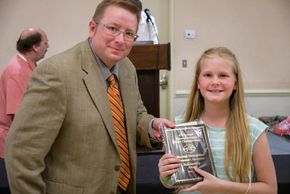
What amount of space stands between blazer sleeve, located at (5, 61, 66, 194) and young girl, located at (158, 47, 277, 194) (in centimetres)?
39

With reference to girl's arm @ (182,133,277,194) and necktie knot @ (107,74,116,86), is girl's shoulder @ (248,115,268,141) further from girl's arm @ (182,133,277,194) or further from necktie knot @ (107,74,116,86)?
necktie knot @ (107,74,116,86)

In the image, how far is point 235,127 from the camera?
4.14 ft

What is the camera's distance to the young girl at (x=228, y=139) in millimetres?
1151

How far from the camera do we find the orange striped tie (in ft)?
4.31

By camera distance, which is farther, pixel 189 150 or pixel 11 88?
pixel 11 88

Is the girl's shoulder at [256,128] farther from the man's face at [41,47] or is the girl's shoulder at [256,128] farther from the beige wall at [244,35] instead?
the beige wall at [244,35]

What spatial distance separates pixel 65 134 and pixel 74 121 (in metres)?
0.06

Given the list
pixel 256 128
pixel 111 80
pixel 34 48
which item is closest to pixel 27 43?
pixel 34 48

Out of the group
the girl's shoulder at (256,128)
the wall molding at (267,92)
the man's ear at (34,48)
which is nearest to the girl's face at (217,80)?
the girl's shoulder at (256,128)

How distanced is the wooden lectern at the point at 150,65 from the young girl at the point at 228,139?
0.83 meters

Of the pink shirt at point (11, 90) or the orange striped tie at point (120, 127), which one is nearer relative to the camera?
the orange striped tie at point (120, 127)

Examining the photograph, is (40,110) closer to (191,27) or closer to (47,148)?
(47,148)

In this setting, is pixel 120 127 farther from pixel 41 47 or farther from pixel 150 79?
pixel 41 47

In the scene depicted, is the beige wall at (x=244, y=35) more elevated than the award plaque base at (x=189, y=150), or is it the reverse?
the beige wall at (x=244, y=35)
